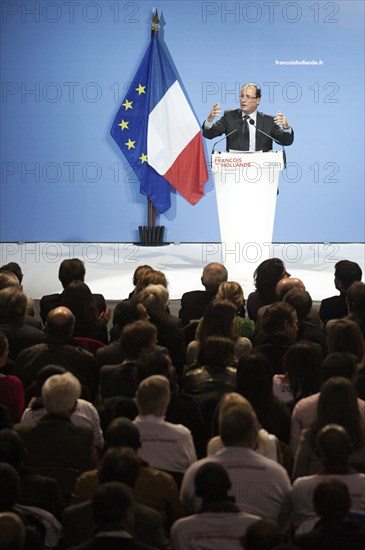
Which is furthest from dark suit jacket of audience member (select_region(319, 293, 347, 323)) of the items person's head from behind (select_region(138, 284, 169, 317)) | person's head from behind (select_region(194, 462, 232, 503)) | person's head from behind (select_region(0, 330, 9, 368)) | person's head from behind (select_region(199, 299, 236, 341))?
person's head from behind (select_region(194, 462, 232, 503))

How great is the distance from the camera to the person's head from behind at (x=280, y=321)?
445cm

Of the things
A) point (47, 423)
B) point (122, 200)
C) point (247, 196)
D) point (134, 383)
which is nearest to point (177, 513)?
point (47, 423)

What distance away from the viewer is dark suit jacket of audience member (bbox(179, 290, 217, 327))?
5.66 metres

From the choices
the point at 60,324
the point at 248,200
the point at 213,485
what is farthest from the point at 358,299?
the point at 248,200

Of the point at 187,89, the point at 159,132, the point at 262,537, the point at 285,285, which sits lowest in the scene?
the point at 262,537

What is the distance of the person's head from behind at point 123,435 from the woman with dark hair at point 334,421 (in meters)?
0.61

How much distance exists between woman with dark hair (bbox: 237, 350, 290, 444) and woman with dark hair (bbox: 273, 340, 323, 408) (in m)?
0.22

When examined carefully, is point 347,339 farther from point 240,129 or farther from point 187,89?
point 187,89

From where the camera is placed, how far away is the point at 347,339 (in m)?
4.14

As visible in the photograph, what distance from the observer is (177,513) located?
3.18 m

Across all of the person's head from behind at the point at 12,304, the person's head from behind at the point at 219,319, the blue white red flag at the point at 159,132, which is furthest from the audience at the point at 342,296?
the blue white red flag at the point at 159,132

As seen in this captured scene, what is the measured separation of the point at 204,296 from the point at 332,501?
300cm

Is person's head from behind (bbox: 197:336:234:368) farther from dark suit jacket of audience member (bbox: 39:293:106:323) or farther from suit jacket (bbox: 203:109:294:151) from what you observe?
suit jacket (bbox: 203:109:294:151)

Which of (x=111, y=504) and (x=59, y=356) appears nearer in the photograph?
(x=111, y=504)
